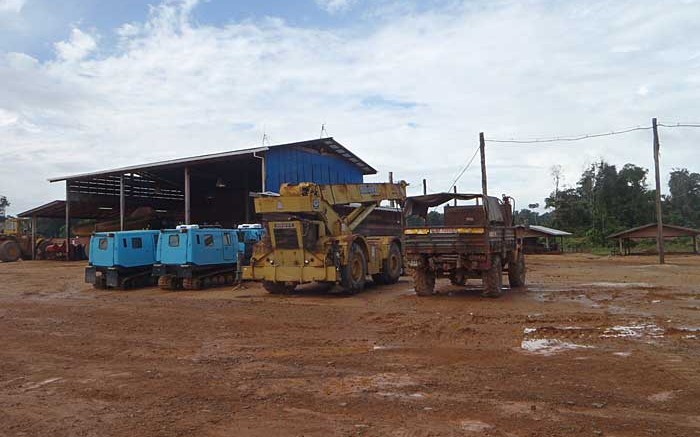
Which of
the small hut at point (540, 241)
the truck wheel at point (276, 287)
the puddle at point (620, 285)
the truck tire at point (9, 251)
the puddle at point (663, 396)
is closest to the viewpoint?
the puddle at point (663, 396)

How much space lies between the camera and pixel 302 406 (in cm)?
568

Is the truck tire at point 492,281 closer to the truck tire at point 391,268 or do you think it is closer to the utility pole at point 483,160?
the truck tire at point 391,268

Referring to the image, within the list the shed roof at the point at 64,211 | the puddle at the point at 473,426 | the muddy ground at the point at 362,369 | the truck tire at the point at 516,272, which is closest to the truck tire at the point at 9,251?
the shed roof at the point at 64,211

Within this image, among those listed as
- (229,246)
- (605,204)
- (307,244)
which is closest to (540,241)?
(605,204)

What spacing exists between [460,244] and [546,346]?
5717mm

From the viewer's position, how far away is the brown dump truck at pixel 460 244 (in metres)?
13.7

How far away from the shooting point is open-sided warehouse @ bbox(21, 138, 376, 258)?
95.9ft

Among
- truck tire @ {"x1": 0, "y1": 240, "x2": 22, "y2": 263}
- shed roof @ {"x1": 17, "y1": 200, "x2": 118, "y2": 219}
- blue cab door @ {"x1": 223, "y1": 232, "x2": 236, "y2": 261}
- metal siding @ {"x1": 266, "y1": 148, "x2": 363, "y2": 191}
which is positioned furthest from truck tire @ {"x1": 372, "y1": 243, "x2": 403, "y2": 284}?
truck tire @ {"x1": 0, "y1": 240, "x2": 22, "y2": 263}

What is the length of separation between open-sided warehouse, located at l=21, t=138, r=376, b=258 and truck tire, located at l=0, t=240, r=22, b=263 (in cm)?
258

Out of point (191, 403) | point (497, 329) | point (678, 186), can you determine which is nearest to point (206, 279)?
point (497, 329)

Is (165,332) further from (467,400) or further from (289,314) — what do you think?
(467,400)

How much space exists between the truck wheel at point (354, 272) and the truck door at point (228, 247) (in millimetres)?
5589

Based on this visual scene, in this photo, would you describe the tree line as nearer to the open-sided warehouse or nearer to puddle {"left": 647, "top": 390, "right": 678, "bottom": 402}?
the open-sided warehouse

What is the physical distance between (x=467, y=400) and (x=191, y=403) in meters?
2.78
